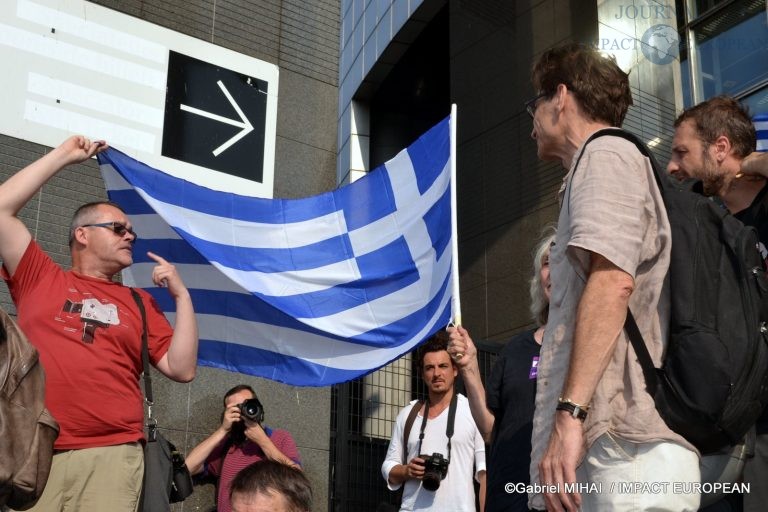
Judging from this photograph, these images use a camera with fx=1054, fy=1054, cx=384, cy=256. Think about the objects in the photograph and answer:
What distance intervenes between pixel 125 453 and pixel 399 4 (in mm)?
17464

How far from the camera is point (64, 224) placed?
7.05 m

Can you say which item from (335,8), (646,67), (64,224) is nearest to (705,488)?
(64,224)

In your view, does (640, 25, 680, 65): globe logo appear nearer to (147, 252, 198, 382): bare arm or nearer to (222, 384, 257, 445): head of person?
(222, 384, 257, 445): head of person

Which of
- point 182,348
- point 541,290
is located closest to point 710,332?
point 541,290

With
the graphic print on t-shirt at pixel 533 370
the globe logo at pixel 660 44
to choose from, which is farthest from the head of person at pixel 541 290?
the globe logo at pixel 660 44

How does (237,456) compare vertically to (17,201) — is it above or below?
below

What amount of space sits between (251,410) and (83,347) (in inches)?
91.8

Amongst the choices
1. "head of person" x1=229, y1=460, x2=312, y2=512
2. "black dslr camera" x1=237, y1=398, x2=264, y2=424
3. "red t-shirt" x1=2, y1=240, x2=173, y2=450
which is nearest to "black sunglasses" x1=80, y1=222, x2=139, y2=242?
"red t-shirt" x1=2, y1=240, x2=173, y2=450

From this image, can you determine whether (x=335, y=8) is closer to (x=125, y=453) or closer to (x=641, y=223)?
(x=125, y=453)

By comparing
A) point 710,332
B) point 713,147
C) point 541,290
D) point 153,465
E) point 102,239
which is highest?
point 713,147

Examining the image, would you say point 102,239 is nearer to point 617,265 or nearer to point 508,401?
point 508,401

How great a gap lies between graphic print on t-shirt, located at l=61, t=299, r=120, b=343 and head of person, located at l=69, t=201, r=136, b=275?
1.27 feet

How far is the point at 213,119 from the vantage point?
310 inches

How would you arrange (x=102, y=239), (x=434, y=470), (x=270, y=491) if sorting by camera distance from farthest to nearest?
(x=434, y=470)
(x=102, y=239)
(x=270, y=491)
